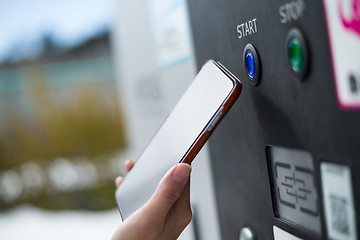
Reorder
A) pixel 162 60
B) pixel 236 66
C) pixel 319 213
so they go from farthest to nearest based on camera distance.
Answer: pixel 162 60
pixel 236 66
pixel 319 213

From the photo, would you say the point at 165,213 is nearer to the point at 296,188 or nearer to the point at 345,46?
the point at 296,188

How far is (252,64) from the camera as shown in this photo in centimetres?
52

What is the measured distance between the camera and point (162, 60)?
36.7 inches

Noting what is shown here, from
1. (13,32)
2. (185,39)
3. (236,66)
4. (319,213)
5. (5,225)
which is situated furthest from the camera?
(13,32)

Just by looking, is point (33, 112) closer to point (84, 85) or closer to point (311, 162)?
point (84, 85)

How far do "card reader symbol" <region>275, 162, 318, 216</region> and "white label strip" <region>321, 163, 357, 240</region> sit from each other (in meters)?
0.02

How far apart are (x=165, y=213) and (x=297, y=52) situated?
228mm

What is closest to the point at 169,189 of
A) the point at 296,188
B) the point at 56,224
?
the point at 296,188

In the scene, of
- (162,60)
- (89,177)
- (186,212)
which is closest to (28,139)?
(89,177)

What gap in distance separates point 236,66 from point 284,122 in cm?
12

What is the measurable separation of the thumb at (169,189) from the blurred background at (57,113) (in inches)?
149

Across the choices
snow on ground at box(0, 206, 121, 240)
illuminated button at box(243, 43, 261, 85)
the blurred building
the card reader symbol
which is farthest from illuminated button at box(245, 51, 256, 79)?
the blurred building

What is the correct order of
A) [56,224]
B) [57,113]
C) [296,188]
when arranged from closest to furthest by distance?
[296,188] < [56,224] < [57,113]

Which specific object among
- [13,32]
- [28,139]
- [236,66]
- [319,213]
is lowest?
[28,139]
